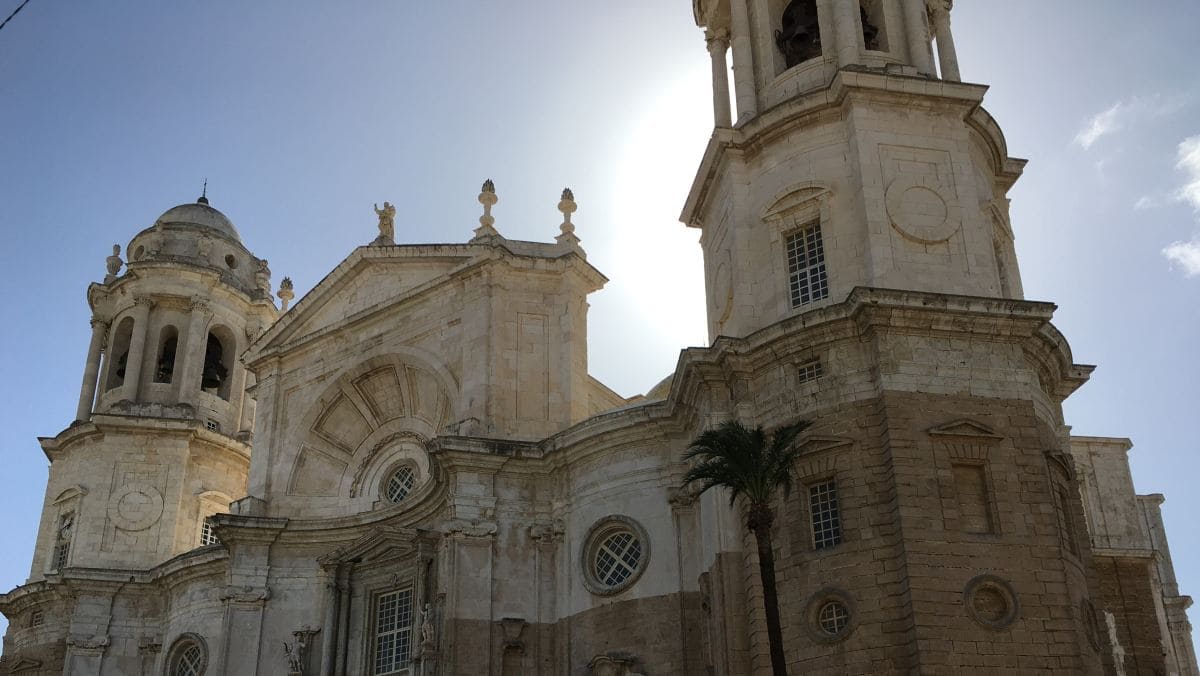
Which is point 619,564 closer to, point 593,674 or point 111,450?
point 593,674

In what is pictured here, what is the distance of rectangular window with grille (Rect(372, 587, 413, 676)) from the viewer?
31.3 meters

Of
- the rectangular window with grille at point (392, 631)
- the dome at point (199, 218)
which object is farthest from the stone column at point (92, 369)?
the rectangular window with grille at point (392, 631)

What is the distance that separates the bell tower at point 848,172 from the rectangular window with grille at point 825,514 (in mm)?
3968

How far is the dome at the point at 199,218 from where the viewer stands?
46.5 m

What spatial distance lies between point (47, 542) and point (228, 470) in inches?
235

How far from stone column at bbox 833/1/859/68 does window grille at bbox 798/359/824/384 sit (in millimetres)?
6918

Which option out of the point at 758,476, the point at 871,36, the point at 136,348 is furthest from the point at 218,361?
the point at 758,476

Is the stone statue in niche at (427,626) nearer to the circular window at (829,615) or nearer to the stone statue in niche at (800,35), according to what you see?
the circular window at (829,615)

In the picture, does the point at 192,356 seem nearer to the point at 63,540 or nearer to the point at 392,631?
the point at 63,540

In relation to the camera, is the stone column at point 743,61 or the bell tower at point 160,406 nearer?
the stone column at point 743,61

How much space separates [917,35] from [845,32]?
74.3 inches

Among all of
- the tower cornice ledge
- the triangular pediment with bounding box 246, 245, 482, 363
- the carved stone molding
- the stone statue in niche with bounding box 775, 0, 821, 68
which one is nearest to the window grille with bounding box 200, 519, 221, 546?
the triangular pediment with bounding box 246, 245, 482, 363

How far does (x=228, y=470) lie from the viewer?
42906 mm

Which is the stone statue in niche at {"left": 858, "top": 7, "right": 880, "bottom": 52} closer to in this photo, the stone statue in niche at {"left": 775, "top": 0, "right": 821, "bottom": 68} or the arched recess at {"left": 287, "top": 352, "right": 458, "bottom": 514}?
the stone statue in niche at {"left": 775, "top": 0, "right": 821, "bottom": 68}
